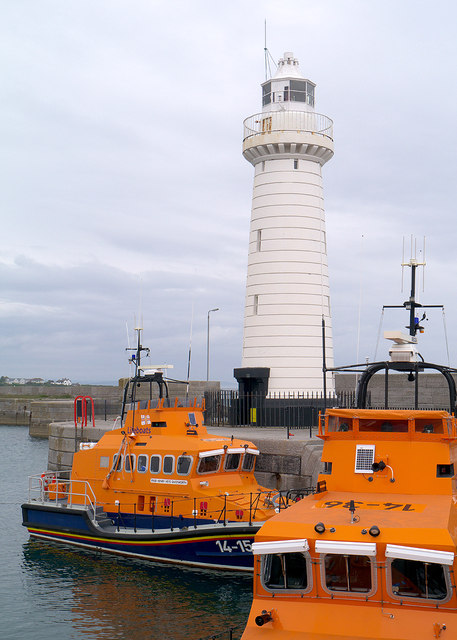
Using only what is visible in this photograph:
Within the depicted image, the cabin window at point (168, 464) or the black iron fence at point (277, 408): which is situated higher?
the black iron fence at point (277, 408)

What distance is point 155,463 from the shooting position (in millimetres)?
17125

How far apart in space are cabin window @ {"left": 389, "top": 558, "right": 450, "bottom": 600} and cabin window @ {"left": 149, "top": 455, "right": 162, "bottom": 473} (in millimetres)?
10006

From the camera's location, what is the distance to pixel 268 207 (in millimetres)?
27891

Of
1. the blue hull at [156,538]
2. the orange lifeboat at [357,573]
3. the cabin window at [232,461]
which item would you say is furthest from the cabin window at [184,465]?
the orange lifeboat at [357,573]

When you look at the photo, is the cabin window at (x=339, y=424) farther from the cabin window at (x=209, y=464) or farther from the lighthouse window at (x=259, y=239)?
the lighthouse window at (x=259, y=239)

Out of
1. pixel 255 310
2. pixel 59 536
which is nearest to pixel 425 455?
pixel 59 536

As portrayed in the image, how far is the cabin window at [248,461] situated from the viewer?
17.6m

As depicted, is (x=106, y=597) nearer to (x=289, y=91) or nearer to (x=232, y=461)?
(x=232, y=461)

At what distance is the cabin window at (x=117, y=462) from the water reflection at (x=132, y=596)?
7.11ft

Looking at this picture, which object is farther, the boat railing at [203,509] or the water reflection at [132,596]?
the boat railing at [203,509]

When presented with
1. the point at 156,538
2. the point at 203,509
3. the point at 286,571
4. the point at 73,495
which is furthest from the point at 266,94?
the point at 286,571

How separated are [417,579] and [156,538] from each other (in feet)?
31.5

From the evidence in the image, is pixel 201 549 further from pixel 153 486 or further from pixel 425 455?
pixel 425 455

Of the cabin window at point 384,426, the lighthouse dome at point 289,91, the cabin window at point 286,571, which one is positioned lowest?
the cabin window at point 286,571
